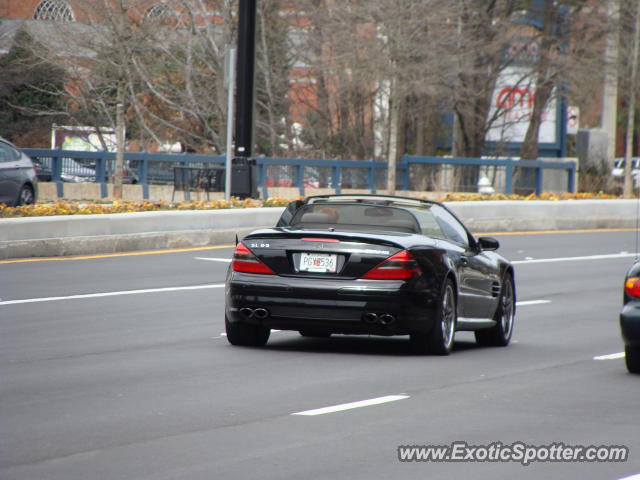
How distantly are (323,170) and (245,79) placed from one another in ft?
32.7

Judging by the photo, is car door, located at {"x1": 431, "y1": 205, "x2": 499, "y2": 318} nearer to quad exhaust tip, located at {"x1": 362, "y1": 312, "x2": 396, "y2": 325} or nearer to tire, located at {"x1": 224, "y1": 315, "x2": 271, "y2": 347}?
quad exhaust tip, located at {"x1": 362, "y1": 312, "x2": 396, "y2": 325}

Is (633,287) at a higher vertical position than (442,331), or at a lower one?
higher

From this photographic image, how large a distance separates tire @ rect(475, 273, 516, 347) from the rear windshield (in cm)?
159

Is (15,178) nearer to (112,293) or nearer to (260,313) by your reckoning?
(112,293)

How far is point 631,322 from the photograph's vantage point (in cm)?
955

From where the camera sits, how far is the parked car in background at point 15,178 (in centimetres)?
2381

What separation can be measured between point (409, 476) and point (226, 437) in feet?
4.19

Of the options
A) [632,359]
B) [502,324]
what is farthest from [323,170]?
[632,359]

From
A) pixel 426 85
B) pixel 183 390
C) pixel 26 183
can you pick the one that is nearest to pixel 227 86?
pixel 26 183

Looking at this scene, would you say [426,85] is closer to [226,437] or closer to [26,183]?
[26,183]

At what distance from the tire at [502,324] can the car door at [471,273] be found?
0.67ft

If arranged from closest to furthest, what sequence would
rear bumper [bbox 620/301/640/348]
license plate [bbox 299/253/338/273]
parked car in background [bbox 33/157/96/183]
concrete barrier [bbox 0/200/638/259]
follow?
rear bumper [bbox 620/301/640/348], license plate [bbox 299/253/338/273], concrete barrier [bbox 0/200/638/259], parked car in background [bbox 33/157/96/183]

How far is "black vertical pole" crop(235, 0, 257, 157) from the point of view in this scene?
90.1ft

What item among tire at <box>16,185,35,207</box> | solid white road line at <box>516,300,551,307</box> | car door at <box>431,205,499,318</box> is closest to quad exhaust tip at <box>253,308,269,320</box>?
car door at <box>431,205,499,318</box>
